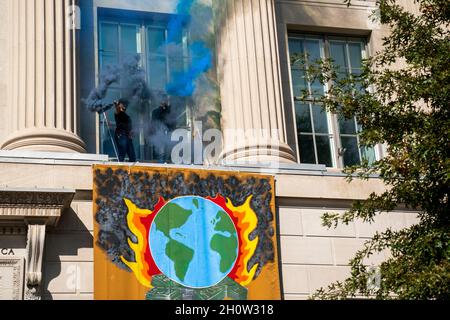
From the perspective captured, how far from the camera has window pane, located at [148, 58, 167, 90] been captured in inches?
915

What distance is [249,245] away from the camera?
67.8ft

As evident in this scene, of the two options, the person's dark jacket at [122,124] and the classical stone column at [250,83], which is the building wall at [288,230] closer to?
the classical stone column at [250,83]

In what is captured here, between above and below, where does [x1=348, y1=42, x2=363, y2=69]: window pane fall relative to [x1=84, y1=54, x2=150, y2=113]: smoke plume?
above

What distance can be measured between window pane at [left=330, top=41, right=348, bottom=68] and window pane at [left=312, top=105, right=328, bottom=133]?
4.93 feet

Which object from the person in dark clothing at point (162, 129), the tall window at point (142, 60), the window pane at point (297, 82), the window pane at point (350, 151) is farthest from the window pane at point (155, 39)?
the window pane at point (350, 151)

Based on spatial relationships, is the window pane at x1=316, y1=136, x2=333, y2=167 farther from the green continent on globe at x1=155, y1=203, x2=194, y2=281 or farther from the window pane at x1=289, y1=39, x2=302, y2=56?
the green continent on globe at x1=155, y1=203, x2=194, y2=281

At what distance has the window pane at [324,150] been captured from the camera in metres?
23.9

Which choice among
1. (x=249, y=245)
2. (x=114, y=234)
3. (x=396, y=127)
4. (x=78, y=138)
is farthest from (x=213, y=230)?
(x=396, y=127)

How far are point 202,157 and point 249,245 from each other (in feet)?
10.2

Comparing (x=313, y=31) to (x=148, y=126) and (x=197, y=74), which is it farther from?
(x=148, y=126)

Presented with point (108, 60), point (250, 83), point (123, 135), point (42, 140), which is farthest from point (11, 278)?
point (250, 83)

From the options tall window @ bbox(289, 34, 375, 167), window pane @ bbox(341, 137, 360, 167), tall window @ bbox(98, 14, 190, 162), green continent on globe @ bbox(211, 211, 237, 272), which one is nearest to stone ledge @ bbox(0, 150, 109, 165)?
tall window @ bbox(98, 14, 190, 162)

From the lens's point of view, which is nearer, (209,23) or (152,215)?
(152,215)

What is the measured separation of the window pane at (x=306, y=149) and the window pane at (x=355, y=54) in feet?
8.16
